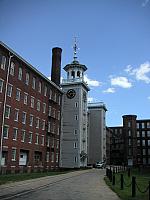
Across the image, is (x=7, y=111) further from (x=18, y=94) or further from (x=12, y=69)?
(x=12, y=69)

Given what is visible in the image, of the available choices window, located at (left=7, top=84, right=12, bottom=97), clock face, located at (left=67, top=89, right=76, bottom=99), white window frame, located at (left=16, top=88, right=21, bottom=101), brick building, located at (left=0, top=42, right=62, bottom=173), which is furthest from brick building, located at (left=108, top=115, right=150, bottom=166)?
window, located at (left=7, top=84, right=12, bottom=97)

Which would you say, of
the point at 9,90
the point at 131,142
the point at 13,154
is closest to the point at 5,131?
the point at 13,154

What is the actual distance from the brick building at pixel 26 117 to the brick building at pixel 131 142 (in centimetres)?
5493

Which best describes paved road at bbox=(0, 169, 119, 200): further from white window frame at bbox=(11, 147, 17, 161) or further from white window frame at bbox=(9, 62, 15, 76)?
white window frame at bbox=(9, 62, 15, 76)

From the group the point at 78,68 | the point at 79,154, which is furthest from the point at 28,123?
the point at 78,68

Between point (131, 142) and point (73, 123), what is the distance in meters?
51.0

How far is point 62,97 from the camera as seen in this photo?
235 feet

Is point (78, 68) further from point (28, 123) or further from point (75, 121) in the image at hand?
point (28, 123)

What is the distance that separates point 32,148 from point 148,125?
265 feet

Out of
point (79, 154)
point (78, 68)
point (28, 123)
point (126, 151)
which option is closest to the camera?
point (28, 123)

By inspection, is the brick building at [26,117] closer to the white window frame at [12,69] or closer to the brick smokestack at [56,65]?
the white window frame at [12,69]

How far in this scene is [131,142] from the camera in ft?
379

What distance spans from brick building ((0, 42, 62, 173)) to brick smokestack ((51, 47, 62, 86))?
4462mm

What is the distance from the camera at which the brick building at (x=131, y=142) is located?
114412 mm
